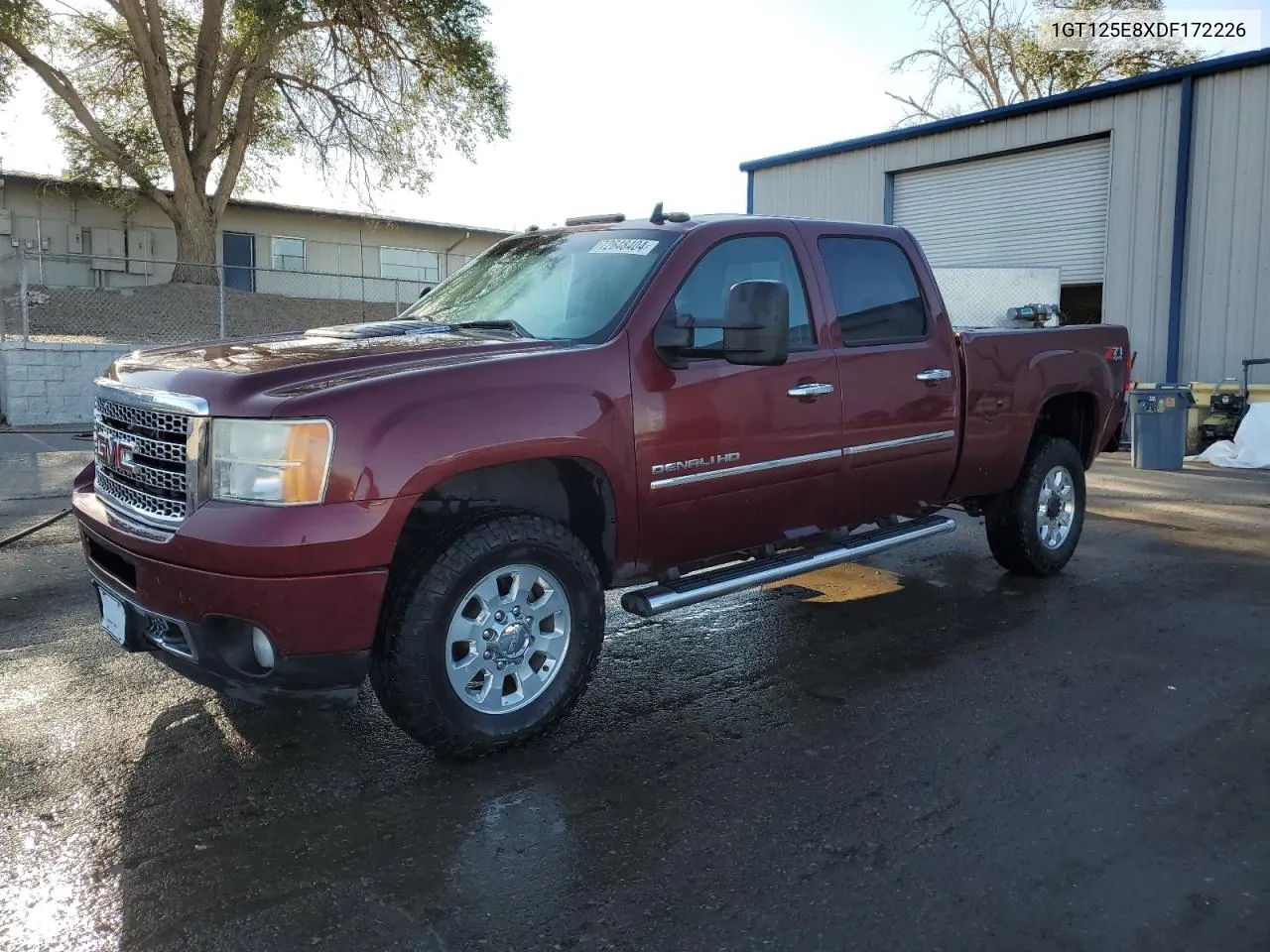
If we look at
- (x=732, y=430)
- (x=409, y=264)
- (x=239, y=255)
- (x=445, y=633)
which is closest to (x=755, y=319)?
(x=732, y=430)

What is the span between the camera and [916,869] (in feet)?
9.96

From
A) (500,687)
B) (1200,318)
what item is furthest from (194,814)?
(1200,318)

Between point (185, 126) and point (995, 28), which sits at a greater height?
point (995, 28)

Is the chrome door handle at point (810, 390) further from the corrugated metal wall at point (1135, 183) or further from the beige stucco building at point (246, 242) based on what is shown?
the beige stucco building at point (246, 242)

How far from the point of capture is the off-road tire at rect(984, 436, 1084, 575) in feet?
21.0

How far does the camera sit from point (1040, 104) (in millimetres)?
17281

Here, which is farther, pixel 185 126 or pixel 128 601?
pixel 185 126

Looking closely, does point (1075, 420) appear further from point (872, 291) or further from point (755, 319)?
point (755, 319)

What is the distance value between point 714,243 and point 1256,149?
538 inches

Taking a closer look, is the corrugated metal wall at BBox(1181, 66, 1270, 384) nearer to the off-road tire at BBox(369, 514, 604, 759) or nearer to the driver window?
the driver window

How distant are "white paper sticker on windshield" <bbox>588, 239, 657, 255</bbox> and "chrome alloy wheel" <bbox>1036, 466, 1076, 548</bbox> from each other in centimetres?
326

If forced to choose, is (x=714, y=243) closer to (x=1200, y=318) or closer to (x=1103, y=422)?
(x=1103, y=422)

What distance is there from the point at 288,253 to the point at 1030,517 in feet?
93.4

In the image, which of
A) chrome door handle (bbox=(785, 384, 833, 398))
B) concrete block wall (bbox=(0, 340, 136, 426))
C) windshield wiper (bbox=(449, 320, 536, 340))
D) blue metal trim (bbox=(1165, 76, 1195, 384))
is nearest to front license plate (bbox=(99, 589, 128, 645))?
windshield wiper (bbox=(449, 320, 536, 340))
